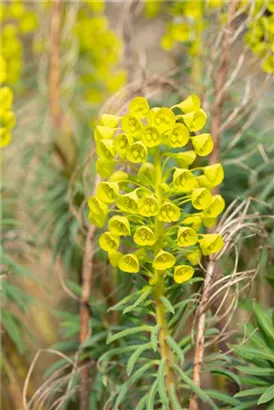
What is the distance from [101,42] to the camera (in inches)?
93.5

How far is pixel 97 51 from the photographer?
2.40 meters

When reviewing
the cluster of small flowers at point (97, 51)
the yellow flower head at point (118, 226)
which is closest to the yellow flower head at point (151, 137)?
the yellow flower head at point (118, 226)

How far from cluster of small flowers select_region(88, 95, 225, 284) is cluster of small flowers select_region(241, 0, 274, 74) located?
38cm

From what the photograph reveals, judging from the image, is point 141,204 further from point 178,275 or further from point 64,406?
point 64,406

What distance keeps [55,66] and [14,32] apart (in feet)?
0.50

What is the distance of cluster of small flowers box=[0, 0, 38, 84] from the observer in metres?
2.07

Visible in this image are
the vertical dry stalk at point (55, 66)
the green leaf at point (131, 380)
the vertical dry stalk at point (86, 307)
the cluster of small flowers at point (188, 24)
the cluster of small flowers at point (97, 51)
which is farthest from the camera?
the cluster of small flowers at point (97, 51)

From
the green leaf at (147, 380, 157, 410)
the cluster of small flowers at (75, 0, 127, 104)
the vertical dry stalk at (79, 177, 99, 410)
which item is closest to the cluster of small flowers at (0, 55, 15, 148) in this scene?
the vertical dry stalk at (79, 177, 99, 410)

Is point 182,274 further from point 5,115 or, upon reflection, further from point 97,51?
point 97,51

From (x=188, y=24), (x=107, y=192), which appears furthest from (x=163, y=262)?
(x=188, y=24)

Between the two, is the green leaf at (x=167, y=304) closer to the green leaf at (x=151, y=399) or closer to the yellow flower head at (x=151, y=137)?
the green leaf at (x=151, y=399)

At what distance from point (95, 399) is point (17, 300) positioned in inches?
11.6

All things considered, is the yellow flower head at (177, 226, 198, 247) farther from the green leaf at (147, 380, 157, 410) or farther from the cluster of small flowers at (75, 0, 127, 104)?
the cluster of small flowers at (75, 0, 127, 104)

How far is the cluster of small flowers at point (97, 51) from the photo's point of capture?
2295mm
